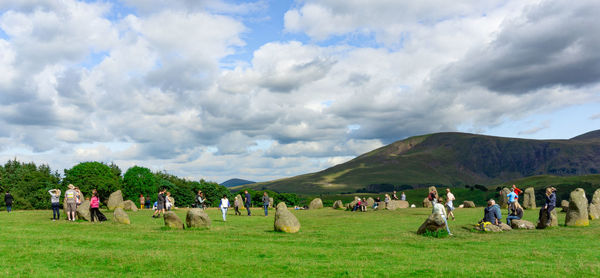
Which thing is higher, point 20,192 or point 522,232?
point 20,192

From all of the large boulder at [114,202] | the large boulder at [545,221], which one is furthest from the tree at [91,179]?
the large boulder at [545,221]

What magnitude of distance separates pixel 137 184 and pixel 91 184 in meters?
8.75

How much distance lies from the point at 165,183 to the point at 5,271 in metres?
80.9

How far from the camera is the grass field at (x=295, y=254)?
12.9m

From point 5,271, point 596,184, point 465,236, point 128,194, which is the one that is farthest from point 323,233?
point 596,184

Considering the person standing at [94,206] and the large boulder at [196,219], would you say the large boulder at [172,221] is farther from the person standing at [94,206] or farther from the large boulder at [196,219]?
the person standing at [94,206]

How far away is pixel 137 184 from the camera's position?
7481 cm

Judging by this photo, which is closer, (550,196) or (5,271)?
(5,271)

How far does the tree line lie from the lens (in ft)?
224

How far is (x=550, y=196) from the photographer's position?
81.0 feet

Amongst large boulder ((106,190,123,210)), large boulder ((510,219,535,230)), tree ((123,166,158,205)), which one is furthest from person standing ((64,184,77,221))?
tree ((123,166,158,205))

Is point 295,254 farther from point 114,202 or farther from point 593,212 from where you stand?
point 114,202

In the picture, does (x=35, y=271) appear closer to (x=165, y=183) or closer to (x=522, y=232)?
(x=522, y=232)

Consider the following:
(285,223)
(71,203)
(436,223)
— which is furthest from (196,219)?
(436,223)
